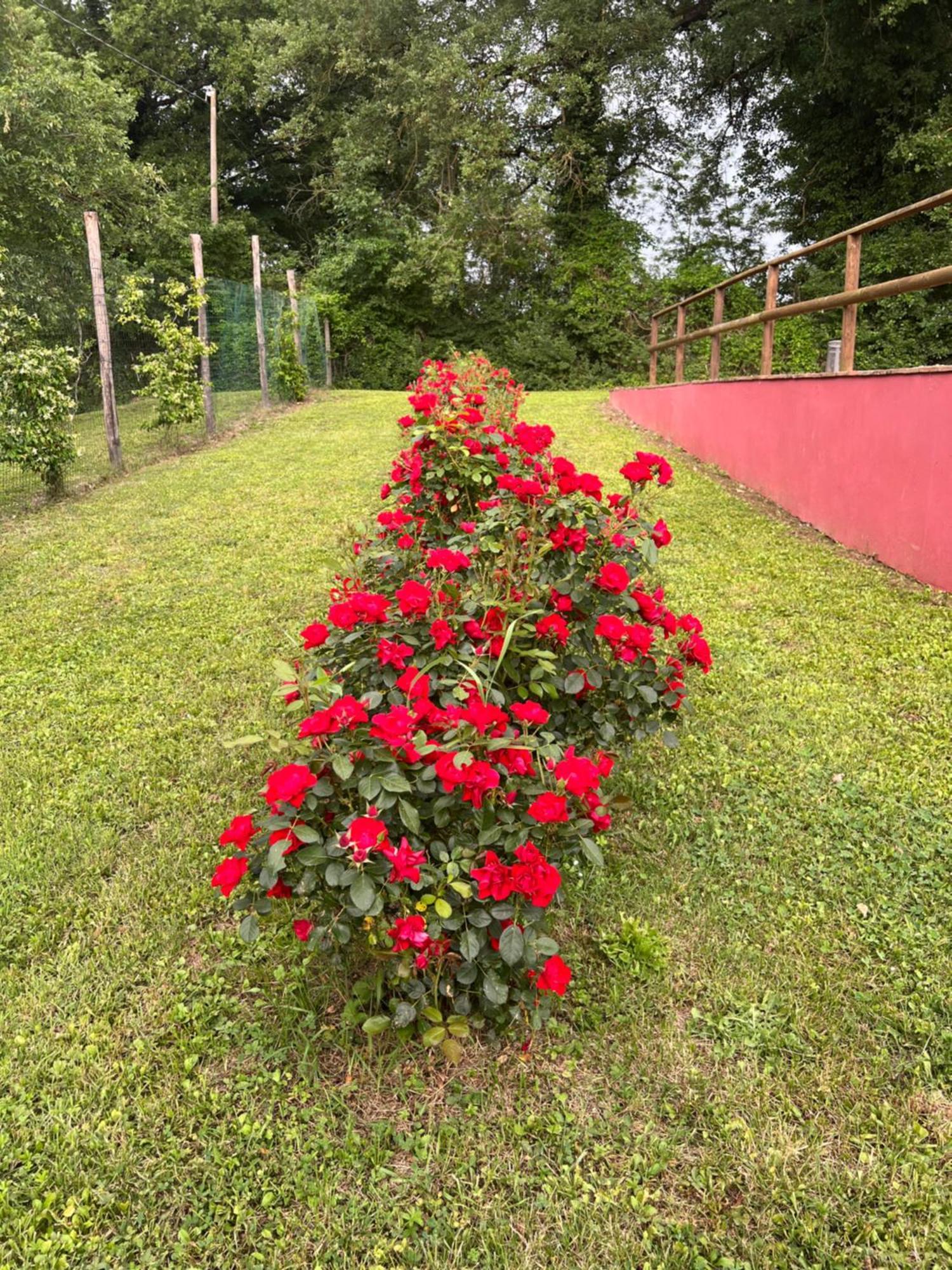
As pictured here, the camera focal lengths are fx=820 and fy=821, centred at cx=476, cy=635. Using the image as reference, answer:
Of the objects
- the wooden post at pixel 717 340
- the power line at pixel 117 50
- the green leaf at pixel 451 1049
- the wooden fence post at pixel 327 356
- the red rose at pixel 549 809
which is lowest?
the green leaf at pixel 451 1049

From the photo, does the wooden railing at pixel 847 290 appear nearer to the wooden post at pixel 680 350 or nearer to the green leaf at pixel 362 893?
the wooden post at pixel 680 350

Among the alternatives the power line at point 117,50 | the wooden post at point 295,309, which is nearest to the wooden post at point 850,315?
the wooden post at point 295,309

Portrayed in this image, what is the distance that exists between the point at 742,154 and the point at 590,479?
19062 millimetres

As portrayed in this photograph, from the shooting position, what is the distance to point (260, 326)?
1078cm

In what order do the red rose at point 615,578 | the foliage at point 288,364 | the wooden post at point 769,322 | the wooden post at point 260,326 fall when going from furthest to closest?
the foliage at point 288,364 < the wooden post at point 260,326 < the wooden post at point 769,322 < the red rose at point 615,578

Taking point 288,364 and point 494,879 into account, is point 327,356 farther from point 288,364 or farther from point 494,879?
point 494,879

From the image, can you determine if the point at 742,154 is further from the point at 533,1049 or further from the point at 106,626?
the point at 533,1049

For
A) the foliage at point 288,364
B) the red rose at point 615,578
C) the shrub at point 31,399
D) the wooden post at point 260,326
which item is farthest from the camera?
the foliage at point 288,364

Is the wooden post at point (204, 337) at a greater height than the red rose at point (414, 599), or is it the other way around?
the wooden post at point (204, 337)

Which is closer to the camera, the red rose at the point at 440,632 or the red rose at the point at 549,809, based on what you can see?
the red rose at the point at 549,809

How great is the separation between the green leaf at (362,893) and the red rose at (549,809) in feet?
0.95

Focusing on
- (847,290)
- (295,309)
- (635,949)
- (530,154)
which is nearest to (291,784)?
(635,949)

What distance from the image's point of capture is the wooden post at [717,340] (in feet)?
22.6

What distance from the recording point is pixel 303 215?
22.3 m
